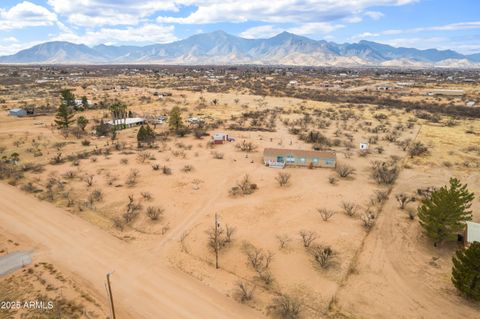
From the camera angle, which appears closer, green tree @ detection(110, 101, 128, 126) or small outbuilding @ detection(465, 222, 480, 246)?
small outbuilding @ detection(465, 222, 480, 246)

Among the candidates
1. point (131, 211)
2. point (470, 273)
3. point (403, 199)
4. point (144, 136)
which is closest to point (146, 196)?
point (131, 211)

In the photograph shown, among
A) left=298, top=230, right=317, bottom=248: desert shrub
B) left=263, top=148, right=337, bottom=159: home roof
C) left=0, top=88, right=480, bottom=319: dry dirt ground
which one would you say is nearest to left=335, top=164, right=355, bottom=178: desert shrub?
left=0, top=88, right=480, bottom=319: dry dirt ground

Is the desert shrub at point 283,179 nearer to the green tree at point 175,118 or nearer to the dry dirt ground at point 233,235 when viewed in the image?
the dry dirt ground at point 233,235

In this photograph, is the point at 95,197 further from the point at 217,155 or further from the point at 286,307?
the point at 286,307

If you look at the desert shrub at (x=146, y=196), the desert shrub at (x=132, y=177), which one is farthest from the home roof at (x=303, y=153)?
the desert shrub at (x=146, y=196)

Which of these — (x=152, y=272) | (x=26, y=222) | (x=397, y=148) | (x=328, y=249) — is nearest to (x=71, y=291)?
(x=152, y=272)

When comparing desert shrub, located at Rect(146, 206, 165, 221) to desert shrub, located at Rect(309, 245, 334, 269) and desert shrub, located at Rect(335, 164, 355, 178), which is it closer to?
desert shrub, located at Rect(309, 245, 334, 269)
